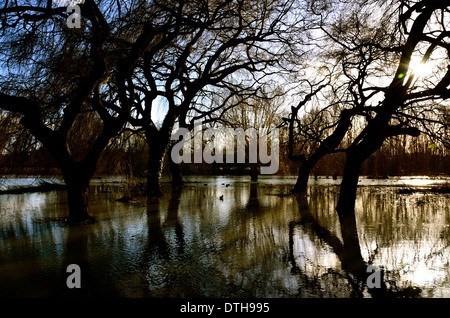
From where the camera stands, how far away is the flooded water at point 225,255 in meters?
2.87

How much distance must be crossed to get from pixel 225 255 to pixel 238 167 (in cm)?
2614

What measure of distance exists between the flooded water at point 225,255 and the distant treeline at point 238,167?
2617mm

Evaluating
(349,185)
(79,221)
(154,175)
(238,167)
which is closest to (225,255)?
(79,221)

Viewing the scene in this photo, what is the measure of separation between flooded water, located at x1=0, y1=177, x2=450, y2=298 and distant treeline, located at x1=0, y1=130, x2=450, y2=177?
262cm

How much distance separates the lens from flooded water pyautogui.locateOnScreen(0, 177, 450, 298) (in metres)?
2.87

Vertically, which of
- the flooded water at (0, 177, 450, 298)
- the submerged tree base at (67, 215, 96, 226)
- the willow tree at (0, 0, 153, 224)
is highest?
the willow tree at (0, 0, 153, 224)

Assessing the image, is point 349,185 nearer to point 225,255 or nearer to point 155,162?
point 225,255

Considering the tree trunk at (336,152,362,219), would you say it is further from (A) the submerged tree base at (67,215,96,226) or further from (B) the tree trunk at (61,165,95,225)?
(B) the tree trunk at (61,165,95,225)

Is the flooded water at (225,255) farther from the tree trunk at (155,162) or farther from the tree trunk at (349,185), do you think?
the tree trunk at (155,162)

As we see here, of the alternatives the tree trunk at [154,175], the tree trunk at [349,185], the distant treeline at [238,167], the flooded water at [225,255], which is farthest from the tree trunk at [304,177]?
the flooded water at [225,255]

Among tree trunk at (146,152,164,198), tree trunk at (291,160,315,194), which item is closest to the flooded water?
tree trunk at (146,152,164,198)

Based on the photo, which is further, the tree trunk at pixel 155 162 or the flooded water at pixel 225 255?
the tree trunk at pixel 155 162

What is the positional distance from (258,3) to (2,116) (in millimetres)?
7485
